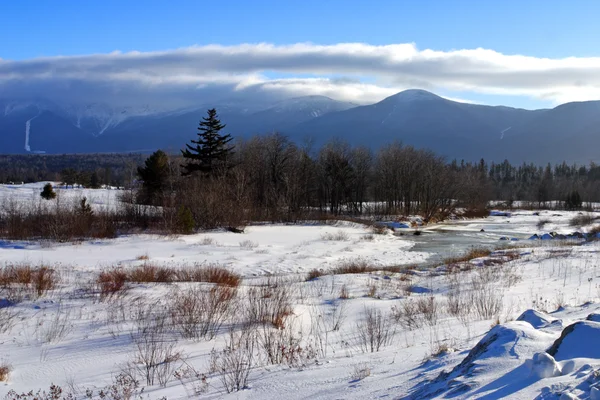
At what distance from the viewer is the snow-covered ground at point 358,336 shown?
4.29 metres

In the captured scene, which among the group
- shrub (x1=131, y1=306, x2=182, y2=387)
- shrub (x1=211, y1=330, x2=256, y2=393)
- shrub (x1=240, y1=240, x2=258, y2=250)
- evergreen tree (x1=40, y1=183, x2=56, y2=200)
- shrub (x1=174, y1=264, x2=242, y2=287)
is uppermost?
evergreen tree (x1=40, y1=183, x2=56, y2=200)

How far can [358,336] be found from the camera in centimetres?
870

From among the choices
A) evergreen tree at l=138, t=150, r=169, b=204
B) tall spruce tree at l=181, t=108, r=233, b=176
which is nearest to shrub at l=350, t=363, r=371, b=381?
tall spruce tree at l=181, t=108, r=233, b=176

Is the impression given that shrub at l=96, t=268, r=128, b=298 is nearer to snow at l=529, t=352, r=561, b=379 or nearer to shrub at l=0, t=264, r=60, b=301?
shrub at l=0, t=264, r=60, b=301

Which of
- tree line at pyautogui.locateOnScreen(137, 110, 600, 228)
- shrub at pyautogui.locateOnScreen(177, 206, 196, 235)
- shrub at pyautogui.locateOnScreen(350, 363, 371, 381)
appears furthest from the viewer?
tree line at pyautogui.locateOnScreen(137, 110, 600, 228)

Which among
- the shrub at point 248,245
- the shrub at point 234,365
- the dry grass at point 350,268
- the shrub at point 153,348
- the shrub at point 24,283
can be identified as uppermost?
the shrub at point 24,283

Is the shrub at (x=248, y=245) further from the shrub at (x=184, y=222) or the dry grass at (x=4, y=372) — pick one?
the dry grass at (x=4, y=372)

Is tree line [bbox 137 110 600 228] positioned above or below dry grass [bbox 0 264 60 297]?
above

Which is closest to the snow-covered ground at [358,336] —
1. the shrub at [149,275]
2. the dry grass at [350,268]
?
the dry grass at [350,268]

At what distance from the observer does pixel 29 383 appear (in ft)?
21.5

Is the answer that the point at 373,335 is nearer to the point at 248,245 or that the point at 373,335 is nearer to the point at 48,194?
the point at 248,245

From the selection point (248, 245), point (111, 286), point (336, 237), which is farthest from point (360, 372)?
point (336, 237)

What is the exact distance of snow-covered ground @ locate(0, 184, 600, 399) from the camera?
4.29 meters

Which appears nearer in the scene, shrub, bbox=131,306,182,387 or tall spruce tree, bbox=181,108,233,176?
shrub, bbox=131,306,182,387
